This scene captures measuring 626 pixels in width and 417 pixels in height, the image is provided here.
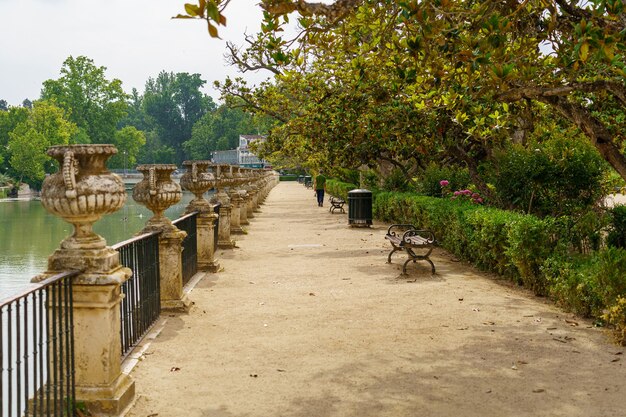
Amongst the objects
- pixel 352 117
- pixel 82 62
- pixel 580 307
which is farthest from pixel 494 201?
pixel 82 62

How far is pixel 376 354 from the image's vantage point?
23.0 feet

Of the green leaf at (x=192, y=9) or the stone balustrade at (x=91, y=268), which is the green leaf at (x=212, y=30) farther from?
the stone balustrade at (x=91, y=268)

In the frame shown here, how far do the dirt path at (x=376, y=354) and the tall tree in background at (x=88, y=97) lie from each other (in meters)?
82.9

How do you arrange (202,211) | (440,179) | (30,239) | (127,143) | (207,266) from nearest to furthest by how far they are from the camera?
(202,211), (207,266), (440,179), (30,239), (127,143)

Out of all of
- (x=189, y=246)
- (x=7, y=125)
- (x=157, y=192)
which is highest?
(x=7, y=125)

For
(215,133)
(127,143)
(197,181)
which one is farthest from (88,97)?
(197,181)

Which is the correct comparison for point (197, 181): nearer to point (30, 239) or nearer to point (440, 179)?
point (440, 179)

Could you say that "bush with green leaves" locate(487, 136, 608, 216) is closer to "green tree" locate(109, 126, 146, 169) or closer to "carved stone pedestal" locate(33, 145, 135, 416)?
"carved stone pedestal" locate(33, 145, 135, 416)

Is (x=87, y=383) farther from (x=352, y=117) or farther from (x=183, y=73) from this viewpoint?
(x=183, y=73)

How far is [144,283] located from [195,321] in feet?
3.36

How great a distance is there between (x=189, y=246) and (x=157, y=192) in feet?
9.16

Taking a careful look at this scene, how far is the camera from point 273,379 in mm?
6195

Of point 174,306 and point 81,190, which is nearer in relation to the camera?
point 81,190

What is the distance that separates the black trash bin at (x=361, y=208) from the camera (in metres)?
23.1
